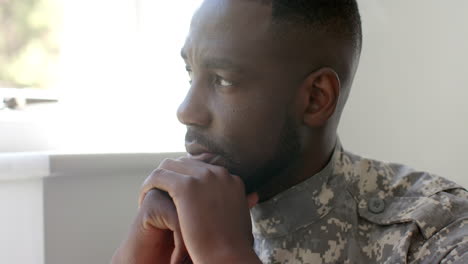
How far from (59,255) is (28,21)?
0.56 metres

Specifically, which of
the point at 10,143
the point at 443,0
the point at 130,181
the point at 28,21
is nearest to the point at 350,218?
the point at 130,181

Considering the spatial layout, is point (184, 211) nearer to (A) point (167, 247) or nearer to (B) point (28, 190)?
(A) point (167, 247)

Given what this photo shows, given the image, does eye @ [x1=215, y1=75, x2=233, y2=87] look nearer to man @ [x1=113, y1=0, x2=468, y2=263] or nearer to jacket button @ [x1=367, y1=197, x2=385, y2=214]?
man @ [x1=113, y1=0, x2=468, y2=263]

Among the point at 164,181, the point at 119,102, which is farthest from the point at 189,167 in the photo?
the point at 119,102

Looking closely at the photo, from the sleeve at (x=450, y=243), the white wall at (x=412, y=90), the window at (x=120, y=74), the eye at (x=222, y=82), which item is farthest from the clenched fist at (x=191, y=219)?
the white wall at (x=412, y=90)

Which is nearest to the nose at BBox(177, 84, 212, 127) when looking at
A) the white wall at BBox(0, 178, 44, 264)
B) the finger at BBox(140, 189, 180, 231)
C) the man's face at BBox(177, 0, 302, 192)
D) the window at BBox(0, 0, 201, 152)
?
the man's face at BBox(177, 0, 302, 192)

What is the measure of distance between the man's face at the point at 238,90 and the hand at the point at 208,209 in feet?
0.14

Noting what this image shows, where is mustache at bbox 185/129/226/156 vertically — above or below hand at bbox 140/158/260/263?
above

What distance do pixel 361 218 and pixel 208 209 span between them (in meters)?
0.25

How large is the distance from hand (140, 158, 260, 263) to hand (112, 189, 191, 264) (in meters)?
0.01

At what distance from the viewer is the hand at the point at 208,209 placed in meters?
0.69

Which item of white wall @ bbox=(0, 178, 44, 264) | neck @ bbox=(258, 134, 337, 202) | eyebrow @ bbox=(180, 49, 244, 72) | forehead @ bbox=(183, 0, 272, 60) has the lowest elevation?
white wall @ bbox=(0, 178, 44, 264)

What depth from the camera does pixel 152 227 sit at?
2.52 ft

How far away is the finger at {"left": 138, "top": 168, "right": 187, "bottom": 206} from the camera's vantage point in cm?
74
